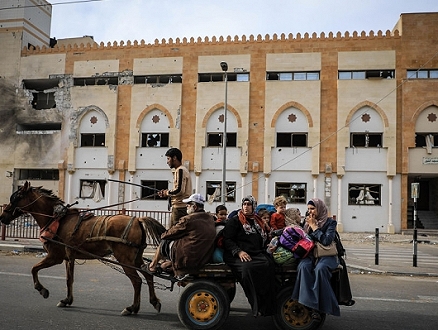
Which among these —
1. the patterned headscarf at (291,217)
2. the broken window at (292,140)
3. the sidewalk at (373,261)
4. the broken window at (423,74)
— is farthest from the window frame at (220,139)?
the patterned headscarf at (291,217)

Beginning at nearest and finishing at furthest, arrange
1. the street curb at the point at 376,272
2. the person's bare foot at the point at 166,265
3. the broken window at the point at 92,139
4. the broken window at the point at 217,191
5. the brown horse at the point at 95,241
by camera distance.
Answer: the person's bare foot at the point at 166,265 < the brown horse at the point at 95,241 < the street curb at the point at 376,272 < the broken window at the point at 217,191 < the broken window at the point at 92,139

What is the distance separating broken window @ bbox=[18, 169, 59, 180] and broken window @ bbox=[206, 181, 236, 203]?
458 inches

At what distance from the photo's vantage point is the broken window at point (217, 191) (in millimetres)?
26438

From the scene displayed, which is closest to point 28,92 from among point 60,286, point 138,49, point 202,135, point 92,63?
point 92,63

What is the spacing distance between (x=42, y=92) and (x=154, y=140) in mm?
9832

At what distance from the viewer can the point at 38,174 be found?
29844 mm

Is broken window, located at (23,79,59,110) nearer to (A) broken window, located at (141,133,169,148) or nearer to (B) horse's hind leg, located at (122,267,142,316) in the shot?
(A) broken window, located at (141,133,169,148)

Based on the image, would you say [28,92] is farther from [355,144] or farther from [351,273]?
[351,273]

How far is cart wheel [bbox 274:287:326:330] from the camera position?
5.31 metres

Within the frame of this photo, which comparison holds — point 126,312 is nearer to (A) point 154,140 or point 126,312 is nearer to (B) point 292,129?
(B) point 292,129

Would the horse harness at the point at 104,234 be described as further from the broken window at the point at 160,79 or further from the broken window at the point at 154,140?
the broken window at the point at 160,79

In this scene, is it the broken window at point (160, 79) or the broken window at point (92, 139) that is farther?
the broken window at point (92, 139)

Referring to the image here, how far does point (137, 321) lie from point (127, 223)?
1562mm

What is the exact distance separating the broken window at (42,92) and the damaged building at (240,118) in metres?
0.10
